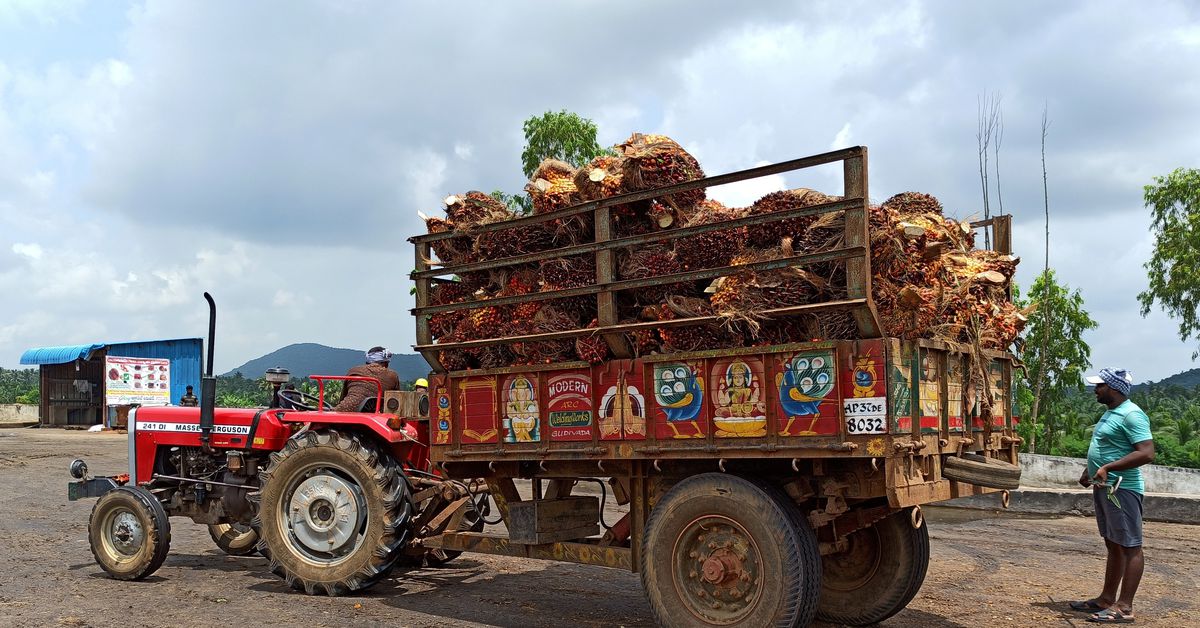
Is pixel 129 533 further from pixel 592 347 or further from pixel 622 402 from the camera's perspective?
pixel 622 402

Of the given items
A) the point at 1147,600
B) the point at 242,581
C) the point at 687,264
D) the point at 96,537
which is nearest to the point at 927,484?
the point at 687,264

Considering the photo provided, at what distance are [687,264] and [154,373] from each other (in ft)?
89.4

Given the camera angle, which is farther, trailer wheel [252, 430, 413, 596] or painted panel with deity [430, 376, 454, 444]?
trailer wheel [252, 430, 413, 596]

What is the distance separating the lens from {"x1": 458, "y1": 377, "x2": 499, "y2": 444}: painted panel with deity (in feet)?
22.4

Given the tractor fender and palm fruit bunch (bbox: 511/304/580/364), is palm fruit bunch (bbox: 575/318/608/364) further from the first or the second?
the tractor fender

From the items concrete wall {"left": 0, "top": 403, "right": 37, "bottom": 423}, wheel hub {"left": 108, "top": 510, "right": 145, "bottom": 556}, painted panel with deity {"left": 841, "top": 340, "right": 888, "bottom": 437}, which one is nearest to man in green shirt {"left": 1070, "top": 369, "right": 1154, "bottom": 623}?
painted panel with deity {"left": 841, "top": 340, "right": 888, "bottom": 437}

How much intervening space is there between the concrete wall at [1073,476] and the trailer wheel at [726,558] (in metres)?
9.52

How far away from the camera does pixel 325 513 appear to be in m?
7.58

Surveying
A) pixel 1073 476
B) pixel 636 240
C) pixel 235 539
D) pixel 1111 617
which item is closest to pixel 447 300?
pixel 636 240

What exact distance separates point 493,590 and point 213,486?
9.47 ft

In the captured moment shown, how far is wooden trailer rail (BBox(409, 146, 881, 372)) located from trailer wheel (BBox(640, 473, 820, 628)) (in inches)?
41.9

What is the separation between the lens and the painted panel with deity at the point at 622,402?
6.12 meters

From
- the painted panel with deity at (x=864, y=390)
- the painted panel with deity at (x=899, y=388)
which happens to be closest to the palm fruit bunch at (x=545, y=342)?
the painted panel with deity at (x=864, y=390)

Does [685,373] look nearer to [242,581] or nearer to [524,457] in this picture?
[524,457]
